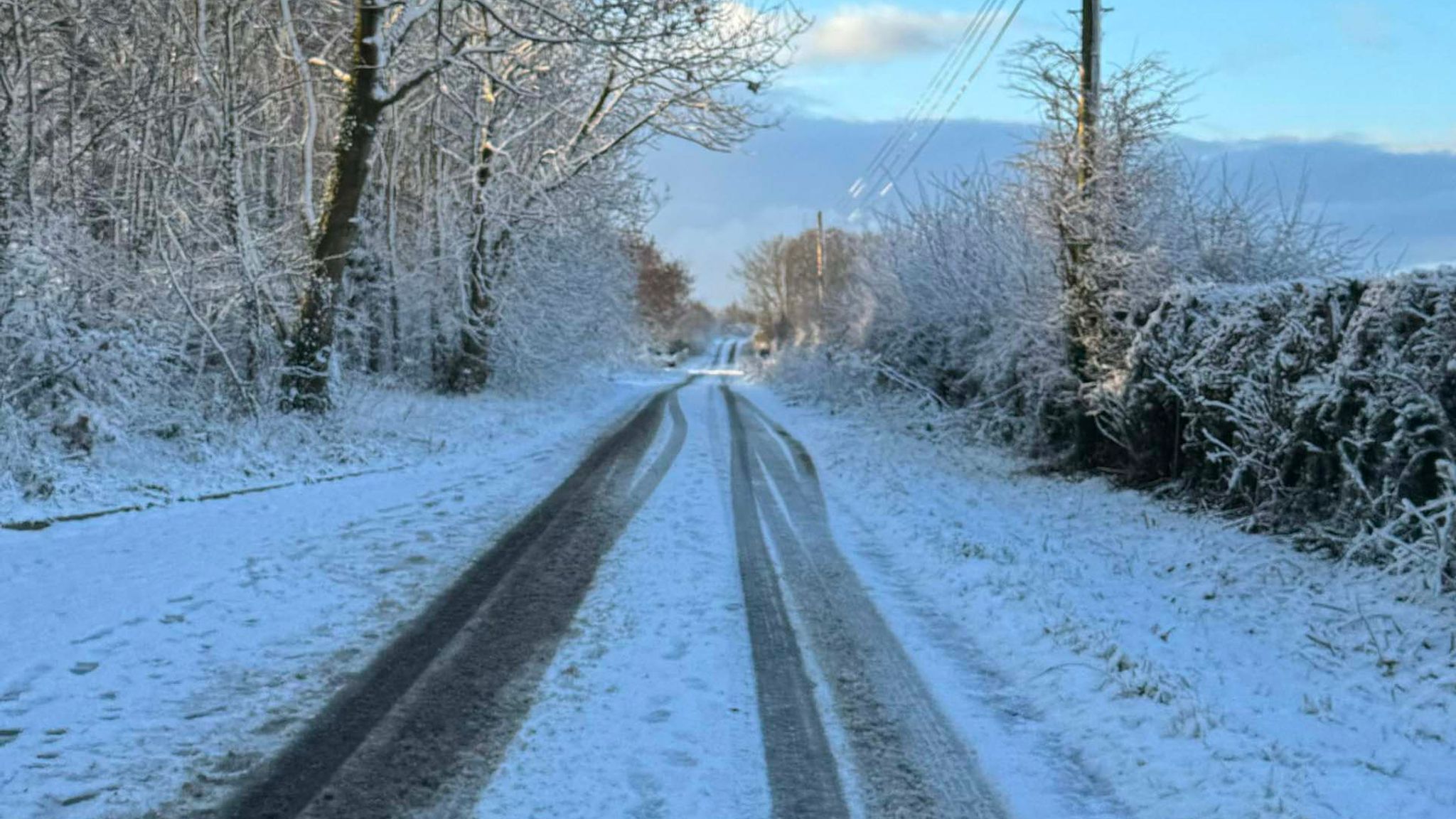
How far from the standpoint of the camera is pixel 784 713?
5.07m

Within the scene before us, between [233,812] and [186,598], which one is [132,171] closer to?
[186,598]

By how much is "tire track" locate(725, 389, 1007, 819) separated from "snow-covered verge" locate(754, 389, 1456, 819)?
15cm

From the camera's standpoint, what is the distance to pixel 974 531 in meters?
10.5

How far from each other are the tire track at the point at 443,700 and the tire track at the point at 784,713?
4.04 feet

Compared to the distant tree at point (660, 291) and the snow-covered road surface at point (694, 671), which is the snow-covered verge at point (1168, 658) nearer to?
the snow-covered road surface at point (694, 671)

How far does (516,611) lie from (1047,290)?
1177cm

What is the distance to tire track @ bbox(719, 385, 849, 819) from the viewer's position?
4113 millimetres

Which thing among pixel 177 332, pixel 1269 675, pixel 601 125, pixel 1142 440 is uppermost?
pixel 601 125

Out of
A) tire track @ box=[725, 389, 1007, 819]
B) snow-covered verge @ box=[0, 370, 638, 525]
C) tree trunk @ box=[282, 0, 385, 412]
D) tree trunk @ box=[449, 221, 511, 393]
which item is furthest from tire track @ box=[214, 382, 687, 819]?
tree trunk @ box=[449, 221, 511, 393]

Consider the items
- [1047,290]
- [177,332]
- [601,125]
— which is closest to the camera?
[177,332]

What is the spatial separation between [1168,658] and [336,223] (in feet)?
42.7

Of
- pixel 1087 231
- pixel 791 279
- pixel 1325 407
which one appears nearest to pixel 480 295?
pixel 1087 231

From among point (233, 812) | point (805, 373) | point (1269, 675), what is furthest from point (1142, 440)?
point (805, 373)

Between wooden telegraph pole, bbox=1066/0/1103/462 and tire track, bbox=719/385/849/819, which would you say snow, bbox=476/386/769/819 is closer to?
tire track, bbox=719/385/849/819
